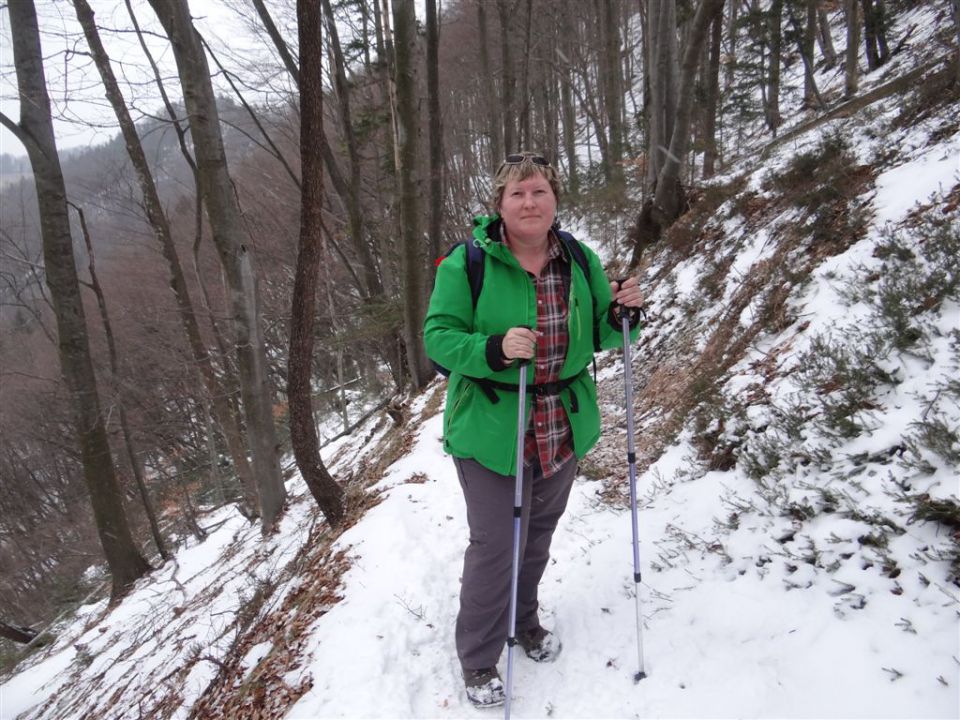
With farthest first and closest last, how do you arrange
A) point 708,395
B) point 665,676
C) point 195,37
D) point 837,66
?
point 837,66
point 195,37
point 708,395
point 665,676

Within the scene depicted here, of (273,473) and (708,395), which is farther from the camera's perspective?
(273,473)

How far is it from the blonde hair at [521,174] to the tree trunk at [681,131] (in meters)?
5.79

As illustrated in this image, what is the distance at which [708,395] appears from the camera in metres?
4.11

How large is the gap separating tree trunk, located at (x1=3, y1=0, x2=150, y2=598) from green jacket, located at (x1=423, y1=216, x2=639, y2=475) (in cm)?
851

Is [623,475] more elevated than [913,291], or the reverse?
[913,291]

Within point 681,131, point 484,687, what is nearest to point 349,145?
point 681,131

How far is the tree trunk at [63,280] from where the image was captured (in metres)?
7.41

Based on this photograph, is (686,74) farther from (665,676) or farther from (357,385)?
(357,385)

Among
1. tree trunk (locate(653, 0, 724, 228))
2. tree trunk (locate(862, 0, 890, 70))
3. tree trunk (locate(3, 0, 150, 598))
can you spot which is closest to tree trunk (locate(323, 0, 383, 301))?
tree trunk (locate(3, 0, 150, 598))

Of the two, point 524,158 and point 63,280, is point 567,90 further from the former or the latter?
point 524,158

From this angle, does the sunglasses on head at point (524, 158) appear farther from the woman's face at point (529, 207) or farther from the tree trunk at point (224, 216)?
the tree trunk at point (224, 216)

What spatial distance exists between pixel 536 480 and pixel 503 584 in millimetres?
517

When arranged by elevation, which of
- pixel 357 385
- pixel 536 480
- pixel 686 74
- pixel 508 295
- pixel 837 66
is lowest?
pixel 357 385

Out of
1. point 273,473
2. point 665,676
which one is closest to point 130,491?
point 273,473
